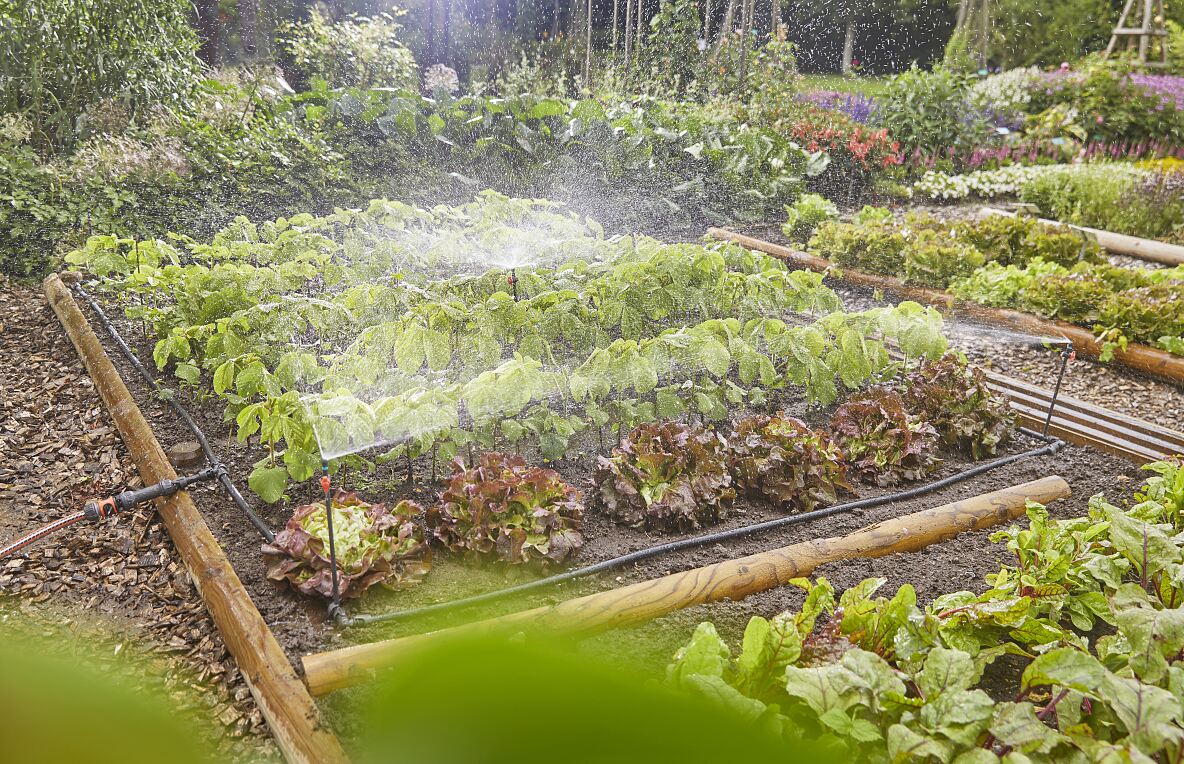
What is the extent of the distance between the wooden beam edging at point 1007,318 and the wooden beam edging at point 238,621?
12.0 ft

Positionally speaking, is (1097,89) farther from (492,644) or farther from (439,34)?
(492,644)

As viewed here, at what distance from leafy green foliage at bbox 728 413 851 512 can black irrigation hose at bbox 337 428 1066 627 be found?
7 centimetres

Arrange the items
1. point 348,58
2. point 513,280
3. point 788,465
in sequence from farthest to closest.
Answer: point 348,58
point 513,280
point 788,465

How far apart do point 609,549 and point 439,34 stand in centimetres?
1415

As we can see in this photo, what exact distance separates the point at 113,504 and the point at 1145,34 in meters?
15.1

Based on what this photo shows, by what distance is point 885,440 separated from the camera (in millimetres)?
3350

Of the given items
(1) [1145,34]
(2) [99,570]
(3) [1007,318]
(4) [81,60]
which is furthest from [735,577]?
(1) [1145,34]

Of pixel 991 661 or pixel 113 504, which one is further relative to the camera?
pixel 113 504

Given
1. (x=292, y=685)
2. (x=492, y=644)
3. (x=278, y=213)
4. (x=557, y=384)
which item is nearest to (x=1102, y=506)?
(x=557, y=384)

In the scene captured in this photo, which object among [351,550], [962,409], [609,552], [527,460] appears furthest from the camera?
[962,409]

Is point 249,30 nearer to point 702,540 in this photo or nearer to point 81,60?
point 81,60

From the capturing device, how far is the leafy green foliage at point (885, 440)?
3295 millimetres

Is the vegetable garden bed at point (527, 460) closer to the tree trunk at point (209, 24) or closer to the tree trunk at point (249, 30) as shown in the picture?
the tree trunk at point (249, 30)

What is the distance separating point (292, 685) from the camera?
205 centimetres
